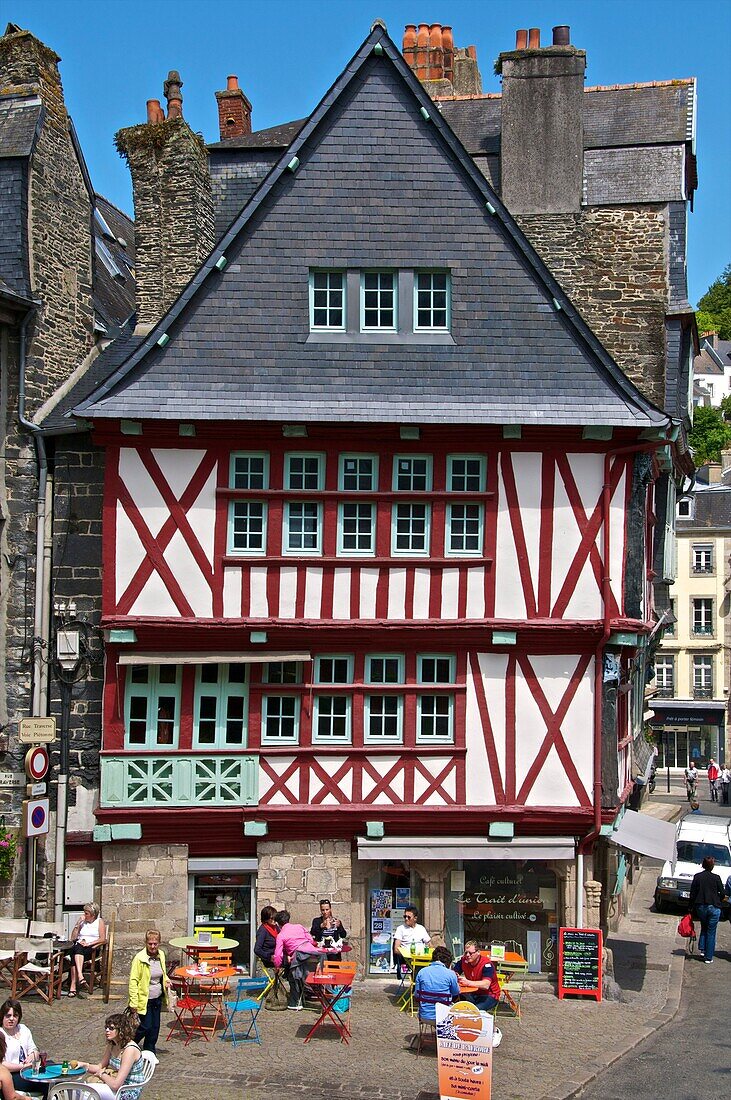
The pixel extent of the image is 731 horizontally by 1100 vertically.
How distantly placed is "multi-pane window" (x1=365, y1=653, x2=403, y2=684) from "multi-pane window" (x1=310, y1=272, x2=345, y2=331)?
4.05 meters

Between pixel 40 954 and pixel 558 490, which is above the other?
pixel 558 490

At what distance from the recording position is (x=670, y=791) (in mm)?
42312

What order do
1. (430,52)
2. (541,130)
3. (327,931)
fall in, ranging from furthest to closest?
(430,52) → (541,130) → (327,931)

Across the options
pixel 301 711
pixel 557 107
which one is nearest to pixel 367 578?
pixel 301 711

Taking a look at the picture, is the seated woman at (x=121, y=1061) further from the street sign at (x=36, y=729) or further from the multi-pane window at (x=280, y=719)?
the street sign at (x=36, y=729)

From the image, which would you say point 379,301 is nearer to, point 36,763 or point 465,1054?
point 36,763

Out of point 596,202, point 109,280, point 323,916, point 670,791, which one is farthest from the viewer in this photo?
point 670,791

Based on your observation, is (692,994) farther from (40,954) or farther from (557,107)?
(557,107)

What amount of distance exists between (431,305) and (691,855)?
11.6 m

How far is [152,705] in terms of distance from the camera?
51.1 ft

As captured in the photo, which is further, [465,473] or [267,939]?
[465,473]

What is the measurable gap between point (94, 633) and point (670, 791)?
30.1 m

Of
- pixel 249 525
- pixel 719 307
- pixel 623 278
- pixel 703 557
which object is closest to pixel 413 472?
pixel 249 525

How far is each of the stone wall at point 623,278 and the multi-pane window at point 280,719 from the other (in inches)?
285
